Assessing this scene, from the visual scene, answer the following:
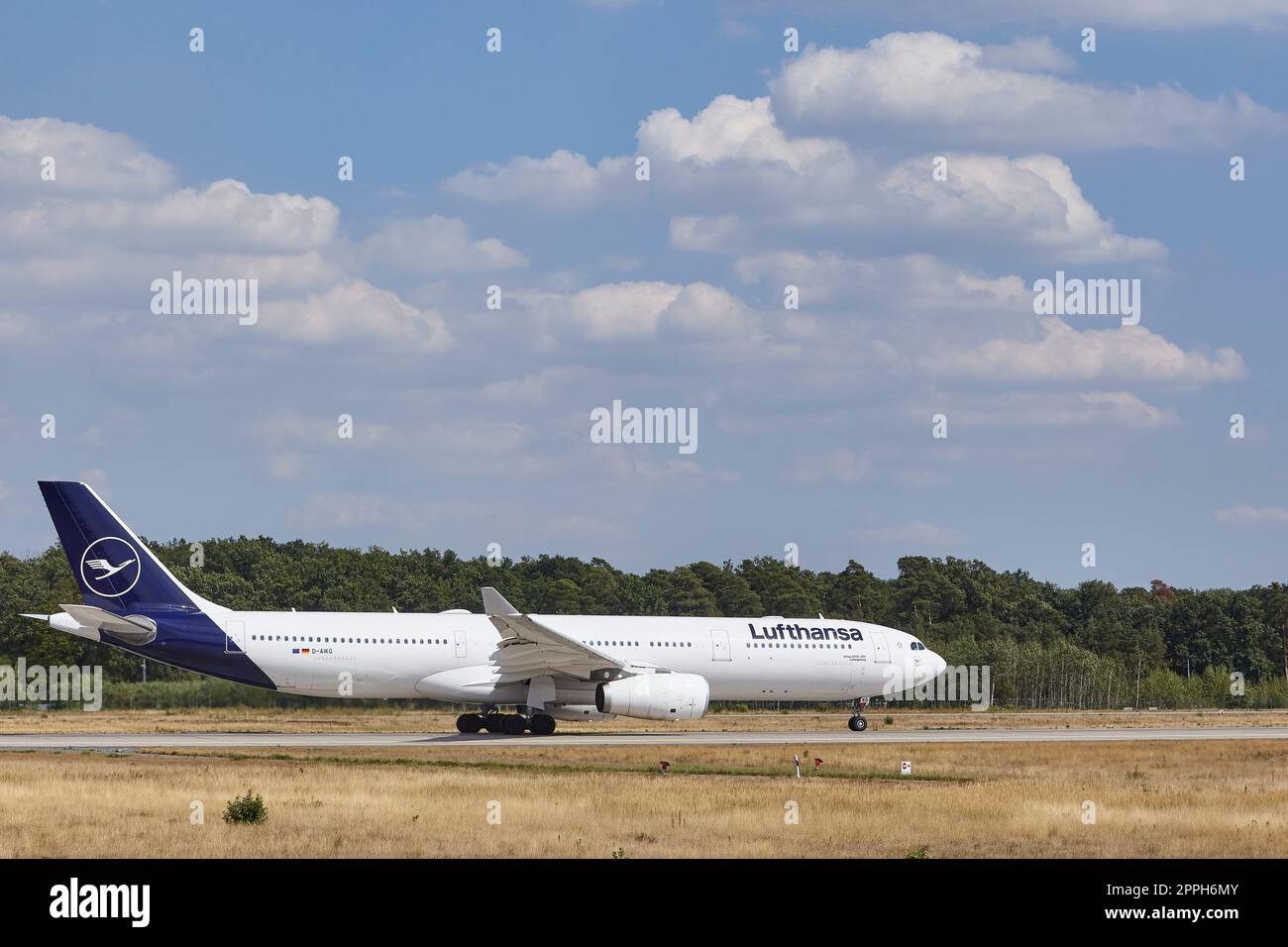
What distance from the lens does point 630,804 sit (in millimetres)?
22828

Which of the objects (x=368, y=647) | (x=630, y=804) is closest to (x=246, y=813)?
(x=630, y=804)

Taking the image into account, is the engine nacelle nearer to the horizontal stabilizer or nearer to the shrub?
the horizontal stabilizer

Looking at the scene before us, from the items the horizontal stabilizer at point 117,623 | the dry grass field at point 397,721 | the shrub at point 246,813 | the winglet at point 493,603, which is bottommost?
the dry grass field at point 397,721

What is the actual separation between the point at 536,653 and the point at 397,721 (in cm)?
A: 963

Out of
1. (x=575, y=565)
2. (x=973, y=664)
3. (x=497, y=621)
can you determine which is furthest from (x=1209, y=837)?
(x=575, y=565)

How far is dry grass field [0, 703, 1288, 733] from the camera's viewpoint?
43406mm

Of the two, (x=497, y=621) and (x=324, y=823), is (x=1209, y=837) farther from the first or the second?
(x=497, y=621)

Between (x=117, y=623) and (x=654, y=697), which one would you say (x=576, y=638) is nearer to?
(x=654, y=697)

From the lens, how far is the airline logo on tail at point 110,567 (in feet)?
127

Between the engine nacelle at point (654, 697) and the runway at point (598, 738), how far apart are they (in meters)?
0.77

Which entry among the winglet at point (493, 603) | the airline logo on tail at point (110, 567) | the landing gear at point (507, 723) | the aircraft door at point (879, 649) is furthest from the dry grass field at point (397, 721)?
the airline logo on tail at point (110, 567)

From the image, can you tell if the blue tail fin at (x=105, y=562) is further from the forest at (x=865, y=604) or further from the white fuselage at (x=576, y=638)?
the forest at (x=865, y=604)

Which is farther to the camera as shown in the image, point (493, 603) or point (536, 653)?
point (493, 603)

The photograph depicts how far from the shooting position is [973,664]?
8081cm
